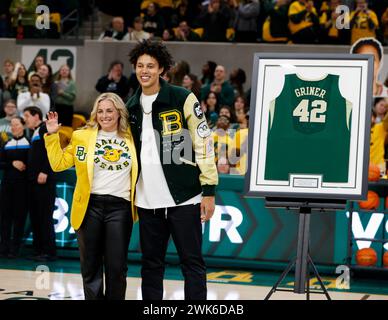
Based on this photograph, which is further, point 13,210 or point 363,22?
point 363,22

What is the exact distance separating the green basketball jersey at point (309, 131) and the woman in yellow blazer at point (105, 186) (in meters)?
1.13

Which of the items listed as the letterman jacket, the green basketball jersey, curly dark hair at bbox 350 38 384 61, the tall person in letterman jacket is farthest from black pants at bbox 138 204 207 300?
curly dark hair at bbox 350 38 384 61

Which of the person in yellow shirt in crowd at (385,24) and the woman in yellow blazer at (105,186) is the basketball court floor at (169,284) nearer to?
the woman in yellow blazer at (105,186)

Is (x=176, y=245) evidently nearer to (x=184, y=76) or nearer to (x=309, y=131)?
(x=309, y=131)

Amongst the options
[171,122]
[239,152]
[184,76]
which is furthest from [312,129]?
[184,76]

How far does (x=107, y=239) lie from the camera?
6.52 m

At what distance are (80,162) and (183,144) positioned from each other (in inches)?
30.4

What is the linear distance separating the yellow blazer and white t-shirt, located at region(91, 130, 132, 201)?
0.04m

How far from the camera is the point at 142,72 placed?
6.43 m

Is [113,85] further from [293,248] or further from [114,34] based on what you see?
[293,248]

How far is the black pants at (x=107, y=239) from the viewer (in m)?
6.50

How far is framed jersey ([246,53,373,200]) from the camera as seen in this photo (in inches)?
265

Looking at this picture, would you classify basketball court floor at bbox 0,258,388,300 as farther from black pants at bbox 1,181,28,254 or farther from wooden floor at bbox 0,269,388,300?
black pants at bbox 1,181,28,254
